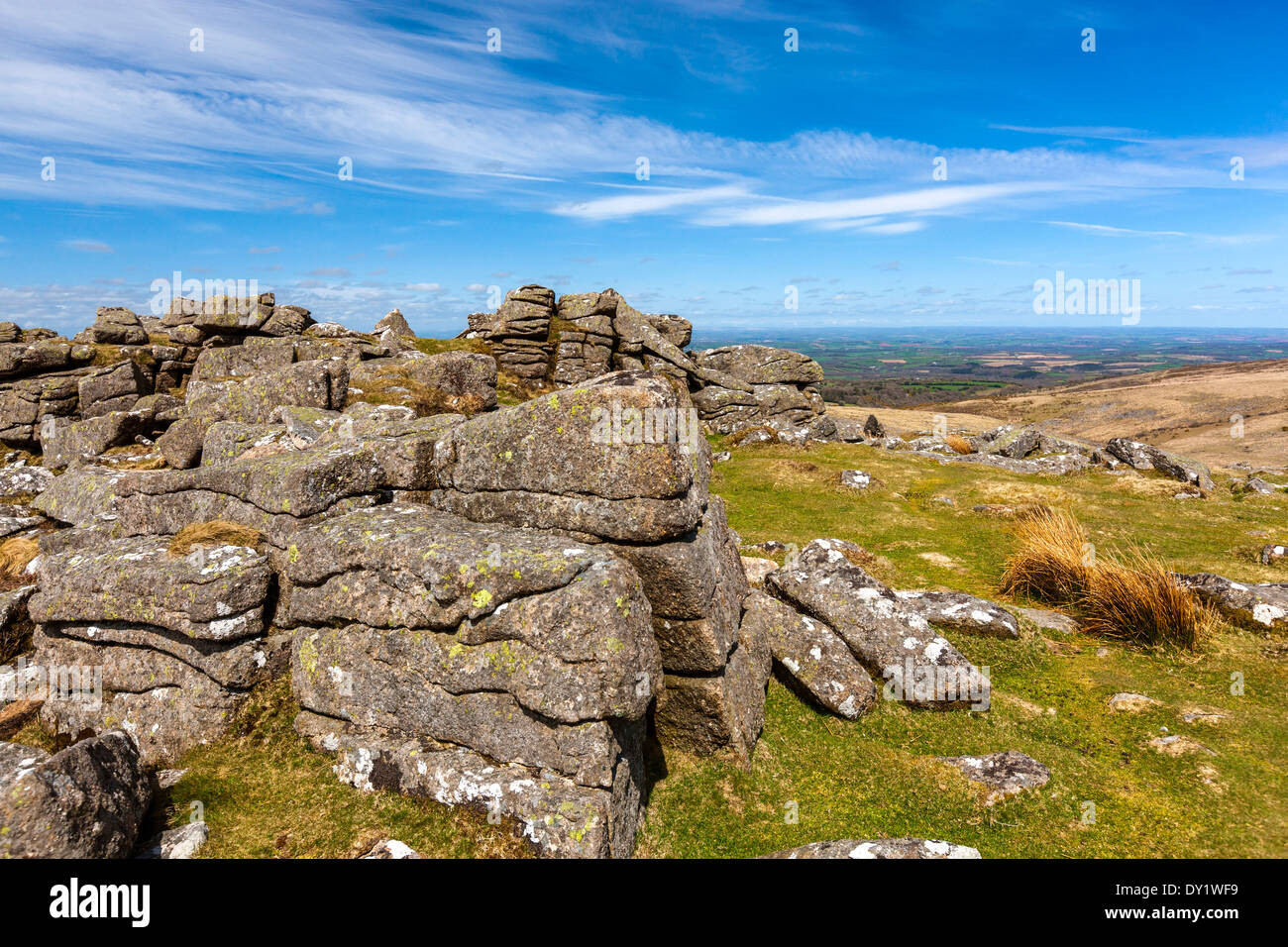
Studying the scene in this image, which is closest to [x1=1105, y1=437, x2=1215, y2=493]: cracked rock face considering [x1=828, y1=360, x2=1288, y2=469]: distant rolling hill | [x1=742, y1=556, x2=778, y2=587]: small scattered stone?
[x1=742, y1=556, x2=778, y2=587]: small scattered stone

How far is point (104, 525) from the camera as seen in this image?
43.8ft

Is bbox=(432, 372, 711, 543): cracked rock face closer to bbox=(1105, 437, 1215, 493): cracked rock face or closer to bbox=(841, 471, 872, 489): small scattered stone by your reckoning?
bbox=(841, 471, 872, 489): small scattered stone

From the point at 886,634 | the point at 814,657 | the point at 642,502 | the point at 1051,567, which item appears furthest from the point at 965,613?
the point at 642,502

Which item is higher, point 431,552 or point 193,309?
point 193,309

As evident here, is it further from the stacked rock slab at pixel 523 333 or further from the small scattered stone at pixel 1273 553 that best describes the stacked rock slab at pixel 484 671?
the stacked rock slab at pixel 523 333

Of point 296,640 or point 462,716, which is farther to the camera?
point 296,640

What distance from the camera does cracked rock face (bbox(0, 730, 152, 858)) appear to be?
6.45 meters

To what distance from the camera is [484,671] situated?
8805mm

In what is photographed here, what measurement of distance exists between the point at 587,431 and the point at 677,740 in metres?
5.93

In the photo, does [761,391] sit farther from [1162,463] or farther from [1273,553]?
[1273,553]

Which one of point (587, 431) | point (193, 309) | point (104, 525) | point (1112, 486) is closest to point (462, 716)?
point (587, 431)

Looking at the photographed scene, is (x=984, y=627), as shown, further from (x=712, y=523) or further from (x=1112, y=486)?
(x=1112, y=486)

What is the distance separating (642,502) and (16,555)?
648 inches

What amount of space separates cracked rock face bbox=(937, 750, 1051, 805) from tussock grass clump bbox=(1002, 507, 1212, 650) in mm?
6995
